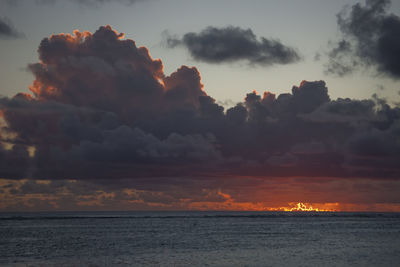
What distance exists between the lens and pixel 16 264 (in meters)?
53.1

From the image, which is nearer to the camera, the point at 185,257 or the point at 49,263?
the point at 49,263

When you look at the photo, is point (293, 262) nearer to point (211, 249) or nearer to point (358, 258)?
point (358, 258)

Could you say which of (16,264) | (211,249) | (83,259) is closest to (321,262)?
(211,249)

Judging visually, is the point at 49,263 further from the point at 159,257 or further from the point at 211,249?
the point at 211,249

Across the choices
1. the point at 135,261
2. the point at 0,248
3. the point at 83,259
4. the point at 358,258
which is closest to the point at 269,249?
the point at 358,258

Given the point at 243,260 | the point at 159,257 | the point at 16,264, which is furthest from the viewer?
the point at 159,257

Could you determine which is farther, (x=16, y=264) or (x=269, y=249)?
(x=269, y=249)

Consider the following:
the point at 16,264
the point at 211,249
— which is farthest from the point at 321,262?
the point at 16,264

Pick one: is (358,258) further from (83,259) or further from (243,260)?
(83,259)

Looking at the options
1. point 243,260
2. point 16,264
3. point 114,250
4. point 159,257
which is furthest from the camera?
point 114,250

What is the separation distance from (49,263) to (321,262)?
33002 millimetres

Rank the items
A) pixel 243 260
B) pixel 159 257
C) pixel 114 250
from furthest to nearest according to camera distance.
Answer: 1. pixel 114 250
2. pixel 159 257
3. pixel 243 260

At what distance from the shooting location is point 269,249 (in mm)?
71062

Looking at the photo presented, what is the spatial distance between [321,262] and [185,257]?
57.7ft
